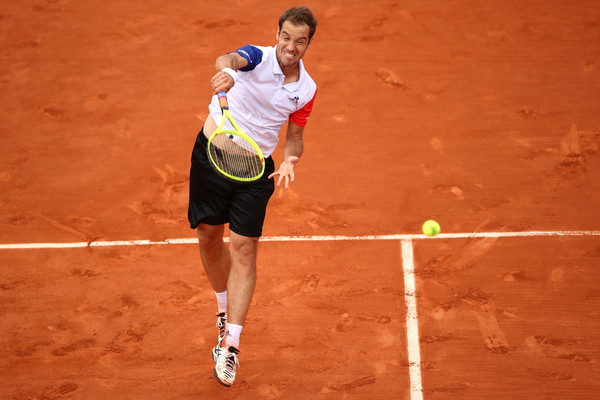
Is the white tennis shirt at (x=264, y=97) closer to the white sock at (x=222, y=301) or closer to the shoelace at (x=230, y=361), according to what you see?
the white sock at (x=222, y=301)

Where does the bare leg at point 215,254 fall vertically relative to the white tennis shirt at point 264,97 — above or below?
below

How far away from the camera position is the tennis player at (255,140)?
4.64 m

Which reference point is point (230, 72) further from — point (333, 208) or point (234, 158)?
point (333, 208)

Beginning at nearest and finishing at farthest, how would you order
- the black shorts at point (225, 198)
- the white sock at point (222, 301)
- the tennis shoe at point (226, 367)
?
the tennis shoe at point (226, 367) → the black shorts at point (225, 198) → the white sock at point (222, 301)

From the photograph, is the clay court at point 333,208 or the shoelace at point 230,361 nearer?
the shoelace at point 230,361

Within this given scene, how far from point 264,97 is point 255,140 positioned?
0.32 metres

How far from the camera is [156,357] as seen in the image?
573cm

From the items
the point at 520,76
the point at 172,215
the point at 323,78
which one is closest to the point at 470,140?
the point at 520,76

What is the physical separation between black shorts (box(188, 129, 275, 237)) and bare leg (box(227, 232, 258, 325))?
0.08 metres

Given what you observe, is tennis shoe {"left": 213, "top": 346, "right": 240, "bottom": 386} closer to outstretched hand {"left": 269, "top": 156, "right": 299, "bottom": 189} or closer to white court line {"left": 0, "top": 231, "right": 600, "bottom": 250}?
outstretched hand {"left": 269, "top": 156, "right": 299, "bottom": 189}

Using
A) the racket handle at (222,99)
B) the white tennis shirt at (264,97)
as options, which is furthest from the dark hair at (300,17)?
the racket handle at (222,99)

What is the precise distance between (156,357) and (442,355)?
90.8 inches

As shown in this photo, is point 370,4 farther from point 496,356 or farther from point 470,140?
point 496,356

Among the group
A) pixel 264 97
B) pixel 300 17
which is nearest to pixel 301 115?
pixel 264 97
